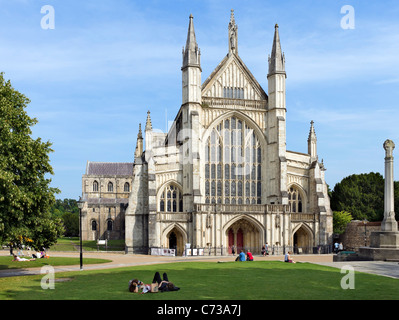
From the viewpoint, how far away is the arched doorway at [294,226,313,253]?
182 feet

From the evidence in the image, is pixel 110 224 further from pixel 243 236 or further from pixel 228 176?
pixel 243 236

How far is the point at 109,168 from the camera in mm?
104562

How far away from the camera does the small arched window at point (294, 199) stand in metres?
58.4

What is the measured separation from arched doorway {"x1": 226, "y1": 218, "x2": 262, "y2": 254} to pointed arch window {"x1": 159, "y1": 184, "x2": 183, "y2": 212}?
6.40 metres

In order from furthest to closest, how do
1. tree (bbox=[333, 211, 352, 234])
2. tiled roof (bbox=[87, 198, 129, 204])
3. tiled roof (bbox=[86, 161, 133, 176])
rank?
tiled roof (bbox=[86, 161, 133, 176])
tiled roof (bbox=[87, 198, 129, 204])
tree (bbox=[333, 211, 352, 234])

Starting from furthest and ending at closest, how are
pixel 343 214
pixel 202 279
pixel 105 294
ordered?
pixel 343 214
pixel 202 279
pixel 105 294

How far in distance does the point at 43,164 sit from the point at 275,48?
124ft

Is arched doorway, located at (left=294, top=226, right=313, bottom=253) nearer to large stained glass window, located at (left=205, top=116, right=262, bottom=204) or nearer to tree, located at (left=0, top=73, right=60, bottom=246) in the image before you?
large stained glass window, located at (left=205, top=116, right=262, bottom=204)

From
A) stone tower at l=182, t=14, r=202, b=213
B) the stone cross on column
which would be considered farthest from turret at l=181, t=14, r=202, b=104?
the stone cross on column

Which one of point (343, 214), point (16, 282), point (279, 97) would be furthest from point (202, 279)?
point (343, 214)

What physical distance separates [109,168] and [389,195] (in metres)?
79.2

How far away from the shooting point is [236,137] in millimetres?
57156
